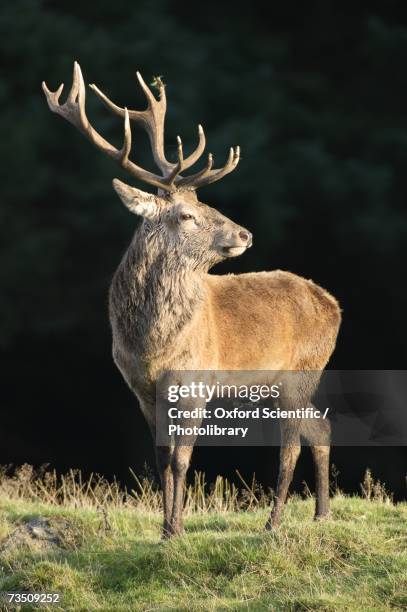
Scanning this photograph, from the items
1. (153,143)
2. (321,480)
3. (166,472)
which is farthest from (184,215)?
(321,480)

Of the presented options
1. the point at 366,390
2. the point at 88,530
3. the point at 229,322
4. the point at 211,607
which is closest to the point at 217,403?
the point at 229,322

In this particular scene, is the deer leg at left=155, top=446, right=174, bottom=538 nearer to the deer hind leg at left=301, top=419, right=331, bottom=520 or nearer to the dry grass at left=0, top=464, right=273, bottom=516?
the dry grass at left=0, top=464, right=273, bottom=516

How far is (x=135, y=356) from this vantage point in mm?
6254

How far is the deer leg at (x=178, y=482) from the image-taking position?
614 cm

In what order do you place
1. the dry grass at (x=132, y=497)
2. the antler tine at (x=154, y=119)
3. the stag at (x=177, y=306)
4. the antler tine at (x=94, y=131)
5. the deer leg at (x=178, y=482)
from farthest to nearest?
the dry grass at (x=132, y=497) < the antler tine at (x=154, y=119) < the antler tine at (x=94, y=131) < the stag at (x=177, y=306) < the deer leg at (x=178, y=482)

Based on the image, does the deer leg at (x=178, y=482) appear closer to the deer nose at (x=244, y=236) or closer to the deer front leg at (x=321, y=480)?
the deer front leg at (x=321, y=480)

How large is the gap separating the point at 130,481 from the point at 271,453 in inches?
53.4

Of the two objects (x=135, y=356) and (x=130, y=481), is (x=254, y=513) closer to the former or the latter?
(x=135, y=356)

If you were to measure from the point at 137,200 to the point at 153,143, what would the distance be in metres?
0.69

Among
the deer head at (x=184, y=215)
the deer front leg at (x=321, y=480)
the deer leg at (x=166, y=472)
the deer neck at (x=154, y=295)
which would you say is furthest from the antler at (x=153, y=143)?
the deer front leg at (x=321, y=480)

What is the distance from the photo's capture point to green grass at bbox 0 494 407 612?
5.18 meters

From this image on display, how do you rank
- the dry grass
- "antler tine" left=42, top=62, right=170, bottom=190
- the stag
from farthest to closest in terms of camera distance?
the dry grass < "antler tine" left=42, top=62, right=170, bottom=190 < the stag

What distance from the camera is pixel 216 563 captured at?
18.4ft

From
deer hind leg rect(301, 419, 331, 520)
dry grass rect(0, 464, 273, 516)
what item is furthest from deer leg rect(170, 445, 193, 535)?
deer hind leg rect(301, 419, 331, 520)
